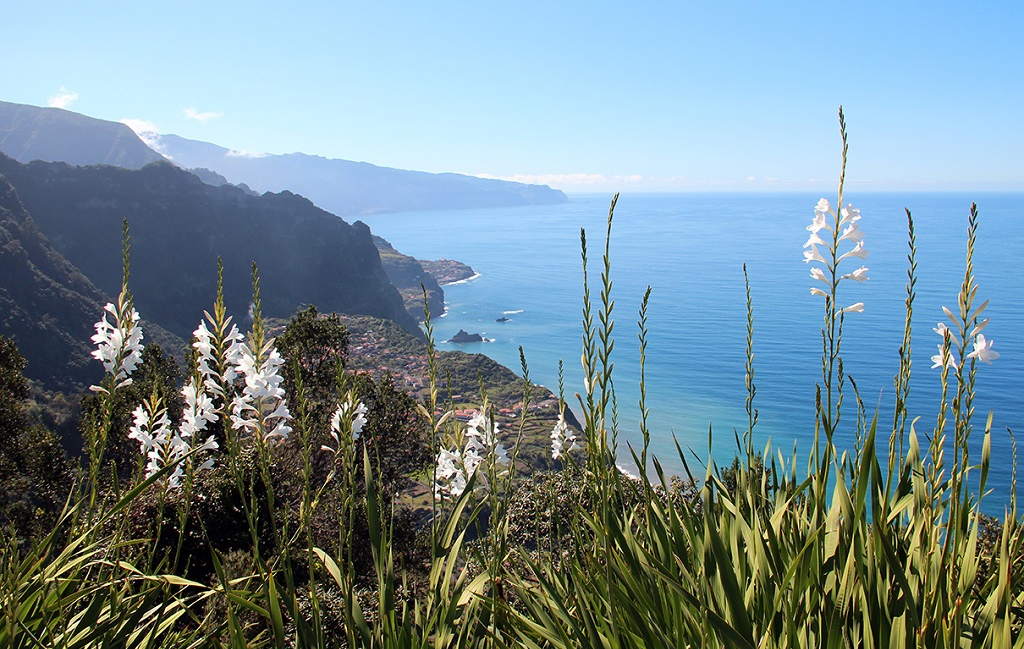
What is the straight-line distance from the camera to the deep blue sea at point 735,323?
133ft

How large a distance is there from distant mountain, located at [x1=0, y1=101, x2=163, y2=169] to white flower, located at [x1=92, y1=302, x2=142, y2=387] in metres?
165

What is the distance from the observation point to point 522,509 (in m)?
10.9

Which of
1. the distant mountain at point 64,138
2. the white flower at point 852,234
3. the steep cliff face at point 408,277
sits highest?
the distant mountain at point 64,138

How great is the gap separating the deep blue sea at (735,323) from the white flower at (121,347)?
2.10 m

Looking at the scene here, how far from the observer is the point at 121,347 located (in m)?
1.87

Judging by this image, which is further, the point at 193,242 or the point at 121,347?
the point at 193,242

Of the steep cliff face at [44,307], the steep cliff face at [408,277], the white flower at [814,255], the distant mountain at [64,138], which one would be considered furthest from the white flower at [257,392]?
the distant mountain at [64,138]

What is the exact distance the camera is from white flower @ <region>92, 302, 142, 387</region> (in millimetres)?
1825

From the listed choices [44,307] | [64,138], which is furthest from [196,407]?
[64,138]

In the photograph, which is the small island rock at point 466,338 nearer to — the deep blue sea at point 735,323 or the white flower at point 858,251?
the deep blue sea at point 735,323

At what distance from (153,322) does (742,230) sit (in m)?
121

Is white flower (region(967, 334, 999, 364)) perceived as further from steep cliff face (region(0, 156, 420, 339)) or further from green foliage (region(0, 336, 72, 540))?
steep cliff face (region(0, 156, 420, 339))

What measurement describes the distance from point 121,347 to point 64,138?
603ft

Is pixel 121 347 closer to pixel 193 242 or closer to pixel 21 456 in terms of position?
pixel 21 456
